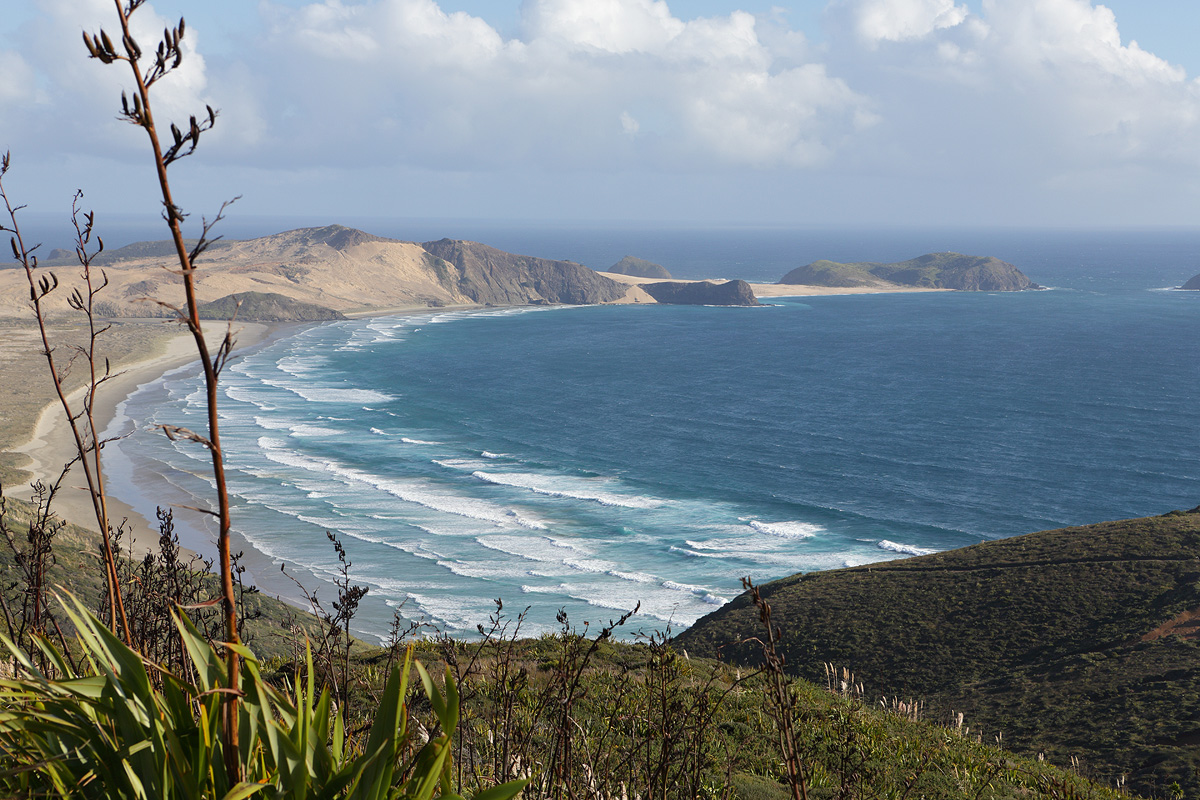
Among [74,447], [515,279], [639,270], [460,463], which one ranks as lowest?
[460,463]

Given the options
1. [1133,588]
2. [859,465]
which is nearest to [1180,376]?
[859,465]

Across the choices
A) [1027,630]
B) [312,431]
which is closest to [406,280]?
[312,431]

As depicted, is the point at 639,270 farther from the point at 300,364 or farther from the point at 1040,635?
the point at 1040,635

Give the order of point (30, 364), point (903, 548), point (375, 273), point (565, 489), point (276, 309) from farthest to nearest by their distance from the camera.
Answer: point (375, 273) → point (276, 309) → point (30, 364) → point (565, 489) → point (903, 548)

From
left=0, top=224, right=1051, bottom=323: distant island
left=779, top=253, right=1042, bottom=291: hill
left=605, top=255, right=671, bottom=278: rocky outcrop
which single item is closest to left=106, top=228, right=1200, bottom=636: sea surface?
left=0, top=224, right=1051, bottom=323: distant island

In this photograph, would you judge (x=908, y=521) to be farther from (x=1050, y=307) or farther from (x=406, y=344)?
(x=1050, y=307)

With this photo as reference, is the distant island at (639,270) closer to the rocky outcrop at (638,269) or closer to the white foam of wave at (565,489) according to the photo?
the rocky outcrop at (638,269)
